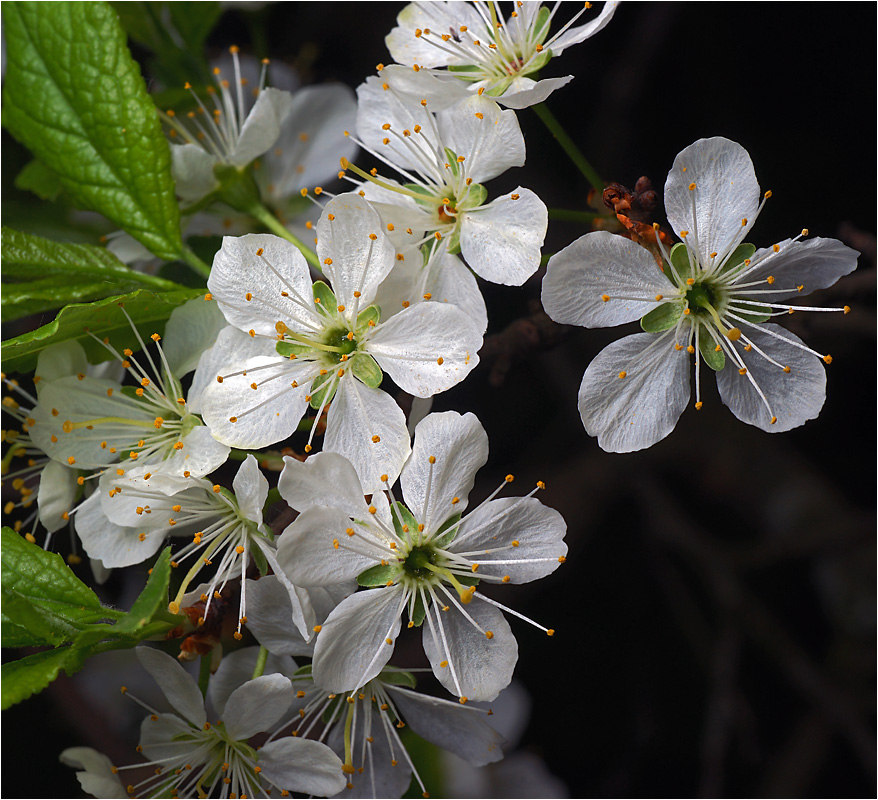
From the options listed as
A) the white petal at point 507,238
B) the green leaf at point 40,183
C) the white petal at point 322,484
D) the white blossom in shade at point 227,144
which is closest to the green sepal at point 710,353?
the white petal at point 507,238

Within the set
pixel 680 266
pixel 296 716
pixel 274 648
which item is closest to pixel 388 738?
pixel 296 716

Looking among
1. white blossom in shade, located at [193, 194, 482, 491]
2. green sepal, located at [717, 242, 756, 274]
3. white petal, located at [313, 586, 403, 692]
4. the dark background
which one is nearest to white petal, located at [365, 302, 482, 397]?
white blossom in shade, located at [193, 194, 482, 491]

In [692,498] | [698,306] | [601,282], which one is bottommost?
[692,498]

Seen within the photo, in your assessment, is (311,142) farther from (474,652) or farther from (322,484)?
(474,652)

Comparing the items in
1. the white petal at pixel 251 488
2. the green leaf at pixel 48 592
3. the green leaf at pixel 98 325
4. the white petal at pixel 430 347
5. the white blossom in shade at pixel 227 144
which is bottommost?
the green leaf at pixel 48 592

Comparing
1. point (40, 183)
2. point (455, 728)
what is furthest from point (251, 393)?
point (40, 183)

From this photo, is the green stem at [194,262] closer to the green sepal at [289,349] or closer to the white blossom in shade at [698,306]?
the green sepal at [289,349]

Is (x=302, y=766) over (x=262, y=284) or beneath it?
beneath
